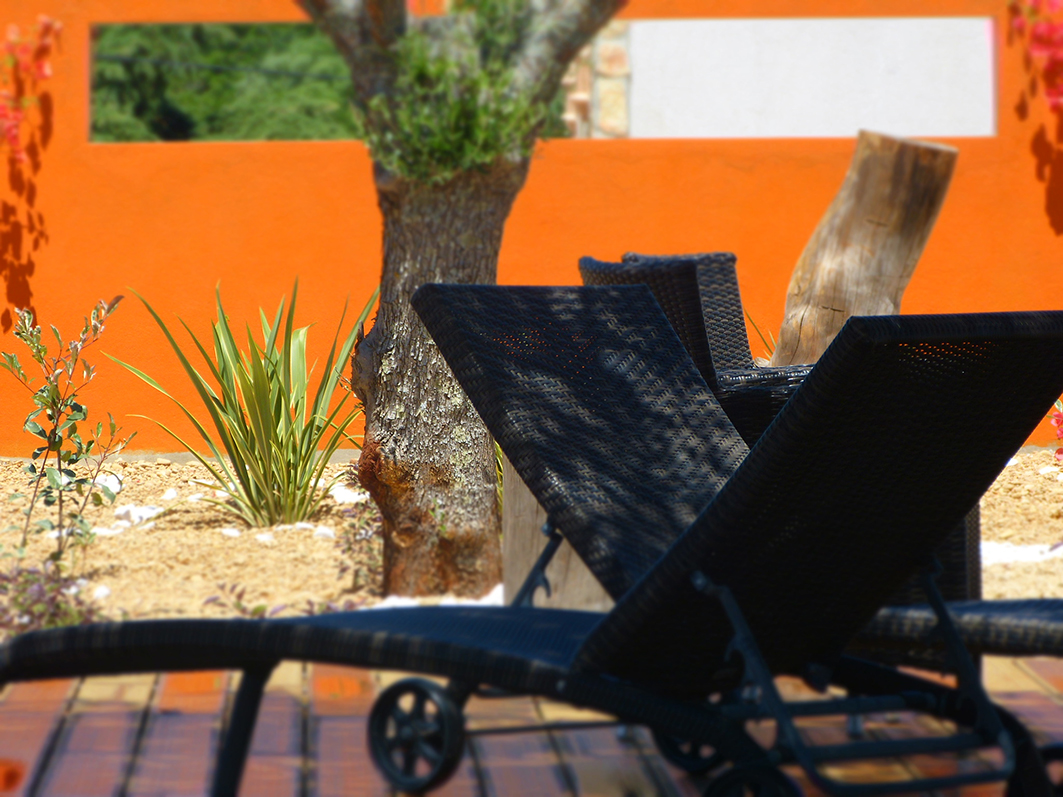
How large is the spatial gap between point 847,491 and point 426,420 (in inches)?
82.7

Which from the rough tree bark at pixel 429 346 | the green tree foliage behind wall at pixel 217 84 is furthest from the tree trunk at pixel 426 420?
the green tree foliage behind wall at pixel 217 84

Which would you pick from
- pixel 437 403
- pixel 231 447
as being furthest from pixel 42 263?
pixel 437 403

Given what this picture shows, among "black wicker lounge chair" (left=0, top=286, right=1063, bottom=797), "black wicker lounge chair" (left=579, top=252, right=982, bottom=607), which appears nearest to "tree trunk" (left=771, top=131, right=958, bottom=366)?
"black wicker lounge chair" (left=579, top=252, right=982, bottom=607)

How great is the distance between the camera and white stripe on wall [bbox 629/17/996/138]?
946 centimetres

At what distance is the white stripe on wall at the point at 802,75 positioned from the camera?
31.0 ft

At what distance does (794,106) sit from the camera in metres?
9.62

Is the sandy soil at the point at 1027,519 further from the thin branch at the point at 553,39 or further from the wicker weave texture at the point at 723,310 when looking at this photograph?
the thin branch at the point at 553,39

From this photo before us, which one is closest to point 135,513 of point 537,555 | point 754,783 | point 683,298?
point 537,555

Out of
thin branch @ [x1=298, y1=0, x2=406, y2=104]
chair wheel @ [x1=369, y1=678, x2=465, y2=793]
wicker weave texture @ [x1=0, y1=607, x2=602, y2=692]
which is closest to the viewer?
wicker weave texture @ [x1=0, y1=607, x2=602, y2=692]

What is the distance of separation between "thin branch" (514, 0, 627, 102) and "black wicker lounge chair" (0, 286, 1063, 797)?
6.54 feet

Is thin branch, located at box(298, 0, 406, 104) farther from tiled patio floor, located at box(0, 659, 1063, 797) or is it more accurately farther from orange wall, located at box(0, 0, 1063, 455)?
orange wall, located at box(0, 0, 1063, 455)

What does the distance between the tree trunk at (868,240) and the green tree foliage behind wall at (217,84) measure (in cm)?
1113

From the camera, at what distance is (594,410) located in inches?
87.0

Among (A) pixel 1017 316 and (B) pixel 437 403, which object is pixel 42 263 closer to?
(B) pixel 437 403
